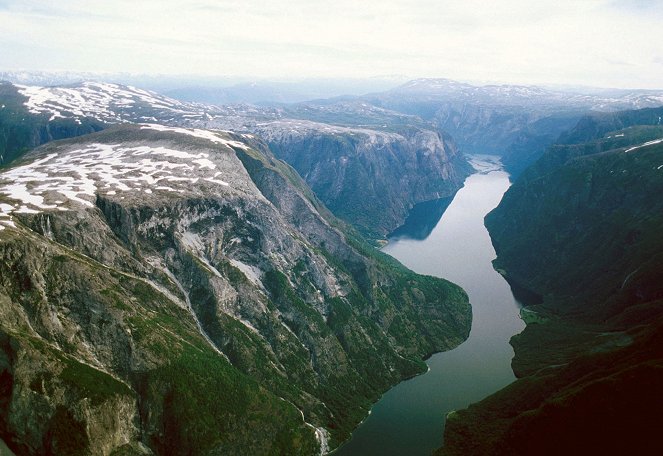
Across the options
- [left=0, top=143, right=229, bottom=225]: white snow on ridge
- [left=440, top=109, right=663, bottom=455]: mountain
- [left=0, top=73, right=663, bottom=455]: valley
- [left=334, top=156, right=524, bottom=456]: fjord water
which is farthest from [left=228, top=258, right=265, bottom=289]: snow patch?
[left=440, top=109, right=663, bottom=455]: mountain

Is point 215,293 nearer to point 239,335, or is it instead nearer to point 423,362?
point 239,335

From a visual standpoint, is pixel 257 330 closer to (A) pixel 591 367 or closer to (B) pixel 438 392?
(B) pixel 438 392

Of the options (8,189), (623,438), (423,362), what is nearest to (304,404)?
(423,362)

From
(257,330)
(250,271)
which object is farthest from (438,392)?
(250,271)

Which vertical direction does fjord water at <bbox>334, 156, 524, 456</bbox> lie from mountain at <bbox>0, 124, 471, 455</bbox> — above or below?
below

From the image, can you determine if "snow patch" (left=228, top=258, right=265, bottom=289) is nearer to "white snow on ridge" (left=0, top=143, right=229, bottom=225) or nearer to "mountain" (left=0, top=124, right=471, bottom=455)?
"mountain" (left=0, top=124, right=471, bottom=455)

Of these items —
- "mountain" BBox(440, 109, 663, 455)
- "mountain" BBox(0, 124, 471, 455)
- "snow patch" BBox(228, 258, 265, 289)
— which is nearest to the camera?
"mountain" BBox(0, 124, 471, 455)

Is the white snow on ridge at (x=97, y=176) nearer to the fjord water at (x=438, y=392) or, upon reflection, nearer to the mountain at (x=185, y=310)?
the mountain at (x=185, y=310)
